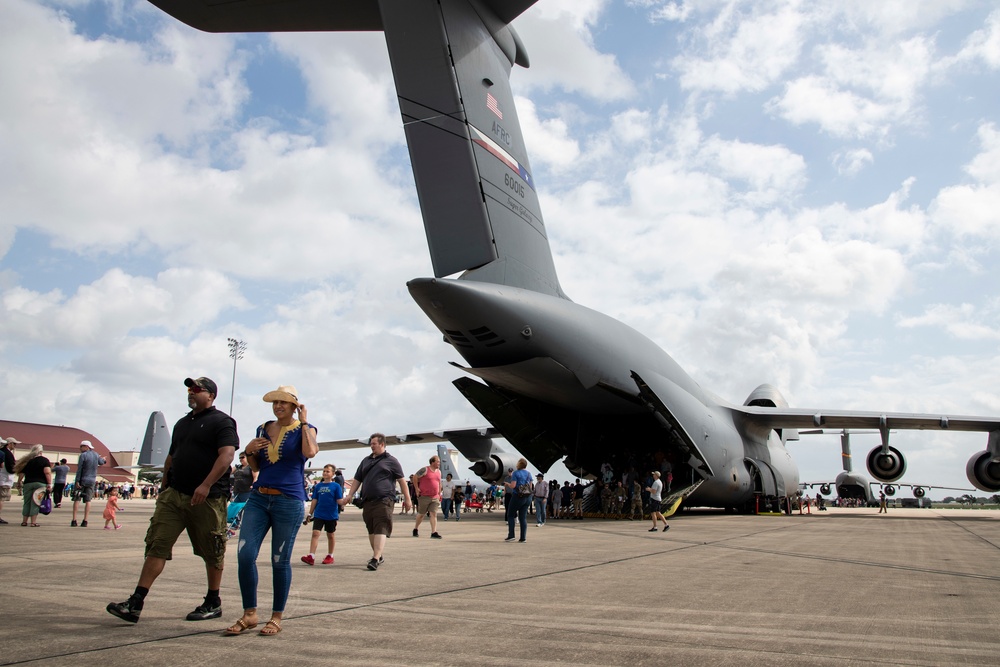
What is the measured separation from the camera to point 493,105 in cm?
1280

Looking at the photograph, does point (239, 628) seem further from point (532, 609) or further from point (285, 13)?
point (285, 13)

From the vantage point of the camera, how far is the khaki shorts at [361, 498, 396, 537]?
6.84 metres

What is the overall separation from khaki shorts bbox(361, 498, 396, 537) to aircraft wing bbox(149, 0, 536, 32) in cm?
855

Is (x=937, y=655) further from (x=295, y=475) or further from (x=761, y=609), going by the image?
(x=295, y=475)

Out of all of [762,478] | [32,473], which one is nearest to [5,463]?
[32,473]

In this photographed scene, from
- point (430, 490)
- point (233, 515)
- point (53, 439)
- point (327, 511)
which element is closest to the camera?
point (327, 511)

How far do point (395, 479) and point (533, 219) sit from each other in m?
7.48

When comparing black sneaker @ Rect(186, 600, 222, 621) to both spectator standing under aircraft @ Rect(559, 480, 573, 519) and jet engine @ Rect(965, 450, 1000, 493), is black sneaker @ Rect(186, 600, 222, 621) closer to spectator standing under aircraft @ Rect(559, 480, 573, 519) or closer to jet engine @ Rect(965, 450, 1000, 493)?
spectator standing under aircraft @ Rect(559, 480, 573, 519)

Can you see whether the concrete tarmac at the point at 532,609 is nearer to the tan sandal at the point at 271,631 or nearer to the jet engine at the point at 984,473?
the tan sandal at the point at 271,631

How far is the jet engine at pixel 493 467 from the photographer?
75.9 ft

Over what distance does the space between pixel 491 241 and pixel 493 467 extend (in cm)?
1265

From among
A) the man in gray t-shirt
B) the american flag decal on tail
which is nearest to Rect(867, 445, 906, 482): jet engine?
the american flag decal on tail

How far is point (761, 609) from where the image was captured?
15.1ft

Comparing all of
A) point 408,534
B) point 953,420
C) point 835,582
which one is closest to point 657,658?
point 835,582
